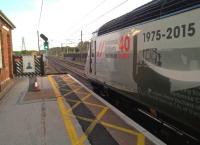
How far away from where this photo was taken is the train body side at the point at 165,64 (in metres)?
5.60

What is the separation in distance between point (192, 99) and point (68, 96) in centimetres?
912

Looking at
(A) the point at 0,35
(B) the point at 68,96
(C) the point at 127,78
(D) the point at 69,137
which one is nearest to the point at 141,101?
(C) the point at 127,78

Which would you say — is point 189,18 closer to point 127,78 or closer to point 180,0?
point 180,0

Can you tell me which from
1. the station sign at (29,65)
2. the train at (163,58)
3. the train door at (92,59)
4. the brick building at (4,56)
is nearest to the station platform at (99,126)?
the train at (163,58)

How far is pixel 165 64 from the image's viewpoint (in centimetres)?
667

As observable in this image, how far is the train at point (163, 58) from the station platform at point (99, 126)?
696 mm

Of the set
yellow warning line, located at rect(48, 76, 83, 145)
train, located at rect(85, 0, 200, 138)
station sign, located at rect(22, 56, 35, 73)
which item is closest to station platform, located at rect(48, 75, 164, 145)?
yellow warning line, located at rect(48, 76, 83, 145)

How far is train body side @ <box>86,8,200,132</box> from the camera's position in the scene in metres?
5.60

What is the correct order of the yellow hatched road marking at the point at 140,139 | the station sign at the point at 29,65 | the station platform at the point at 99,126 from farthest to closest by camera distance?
the station sign at the point at 29,65 → the station platform at the point at 99,126 → the yellow hatched road marking at the point at 140,139

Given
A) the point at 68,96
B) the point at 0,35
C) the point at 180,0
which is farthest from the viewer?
the point at 0,35

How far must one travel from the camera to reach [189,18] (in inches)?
227

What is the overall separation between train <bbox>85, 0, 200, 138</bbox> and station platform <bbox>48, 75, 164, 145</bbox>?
2.28 feet

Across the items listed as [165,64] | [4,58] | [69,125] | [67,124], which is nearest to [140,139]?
[165,64]

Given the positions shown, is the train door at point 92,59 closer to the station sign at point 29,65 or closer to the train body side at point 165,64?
the train body side at point 165,64
